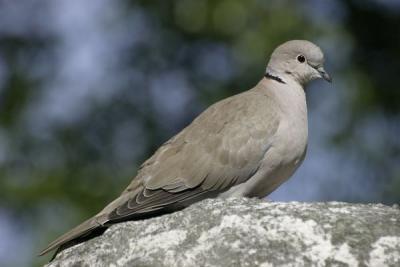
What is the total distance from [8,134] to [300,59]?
Result: 20.5 feet

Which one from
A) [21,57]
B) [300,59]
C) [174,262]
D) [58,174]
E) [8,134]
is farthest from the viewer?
[21,57]

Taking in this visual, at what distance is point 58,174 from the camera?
40.5 feet

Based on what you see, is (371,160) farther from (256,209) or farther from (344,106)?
(256,209)

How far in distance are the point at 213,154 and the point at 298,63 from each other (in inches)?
43.1

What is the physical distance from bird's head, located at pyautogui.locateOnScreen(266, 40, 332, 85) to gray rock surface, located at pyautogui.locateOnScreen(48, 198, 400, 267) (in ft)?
7.18

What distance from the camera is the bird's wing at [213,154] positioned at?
6777 millimetres

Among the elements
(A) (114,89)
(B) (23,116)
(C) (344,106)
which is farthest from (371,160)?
(B) (23,116)

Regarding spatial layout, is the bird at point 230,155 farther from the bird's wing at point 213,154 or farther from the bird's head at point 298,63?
the bird's head at point 298,63

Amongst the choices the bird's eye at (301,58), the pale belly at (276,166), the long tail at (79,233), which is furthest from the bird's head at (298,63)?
the long tail at (79,233)

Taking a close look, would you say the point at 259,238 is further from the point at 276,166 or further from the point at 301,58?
the point at 301,58

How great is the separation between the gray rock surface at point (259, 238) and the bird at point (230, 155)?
1.00 meters

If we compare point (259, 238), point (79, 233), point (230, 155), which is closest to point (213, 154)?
point (230, 155)

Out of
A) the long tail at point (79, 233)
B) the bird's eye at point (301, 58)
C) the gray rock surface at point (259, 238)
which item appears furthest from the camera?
the bird's eye at point (301, 58)

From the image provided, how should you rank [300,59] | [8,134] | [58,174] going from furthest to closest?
[8,134]
[58,174]
[300,59]
